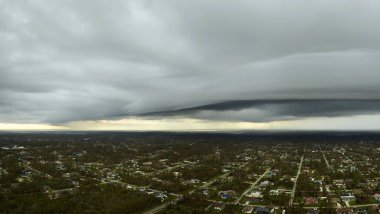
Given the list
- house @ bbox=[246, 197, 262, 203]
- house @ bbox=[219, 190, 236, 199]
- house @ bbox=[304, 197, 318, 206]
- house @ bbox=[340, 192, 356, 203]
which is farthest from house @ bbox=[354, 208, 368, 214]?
house @ bbox=[219, 190, 236, 199]

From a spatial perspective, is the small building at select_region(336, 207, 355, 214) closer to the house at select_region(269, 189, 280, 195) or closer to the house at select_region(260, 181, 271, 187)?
the house at select_region(269, 189, 280, 195)

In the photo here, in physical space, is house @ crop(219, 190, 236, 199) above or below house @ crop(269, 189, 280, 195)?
above

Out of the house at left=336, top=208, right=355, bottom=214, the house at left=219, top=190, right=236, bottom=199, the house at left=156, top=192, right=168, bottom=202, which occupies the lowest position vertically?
the house at left=336, top=208, right=355, bottom=214

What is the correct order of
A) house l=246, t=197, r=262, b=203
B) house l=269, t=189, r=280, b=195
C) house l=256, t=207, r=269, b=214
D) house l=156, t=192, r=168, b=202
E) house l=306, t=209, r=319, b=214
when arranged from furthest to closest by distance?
house l=269, t=189, r=280, b=195 < house l=156, t=192, r=168, b=202 < house l=246, t=197, r=262, b=203 < house l=256, t=207, r=269, b=214 < house l=306, t=209, r=319, b=214

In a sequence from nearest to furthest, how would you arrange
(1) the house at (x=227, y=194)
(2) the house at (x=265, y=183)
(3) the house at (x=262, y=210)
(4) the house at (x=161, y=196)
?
(3) the house at (x=262, y=210)
(4) the house at (x=161, y=196)
(1) the house at (x=227, y=194)
(2) the house at (x=265, y=183)

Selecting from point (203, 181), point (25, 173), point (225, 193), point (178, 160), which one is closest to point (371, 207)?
point (225, 193)

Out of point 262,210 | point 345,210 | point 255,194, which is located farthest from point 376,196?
point 262,210

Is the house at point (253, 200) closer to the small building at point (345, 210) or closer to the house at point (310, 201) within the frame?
the house at point (310, 201)

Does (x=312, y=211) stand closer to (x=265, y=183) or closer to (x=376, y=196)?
(x=376, y=196)

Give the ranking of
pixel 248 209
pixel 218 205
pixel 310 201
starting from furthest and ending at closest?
pixel 310 201 → pixel 218 205 → pixel 248 209

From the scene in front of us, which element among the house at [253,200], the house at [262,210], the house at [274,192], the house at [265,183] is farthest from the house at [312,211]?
the house at [265,183]

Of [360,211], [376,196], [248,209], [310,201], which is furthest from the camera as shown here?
[376,196]
